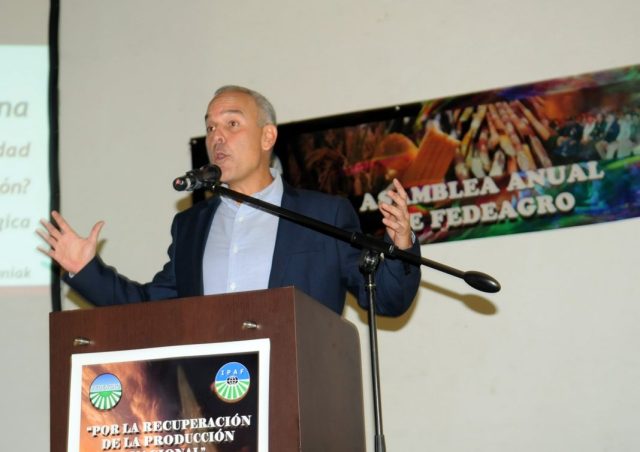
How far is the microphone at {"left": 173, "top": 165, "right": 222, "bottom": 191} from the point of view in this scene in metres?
2.07

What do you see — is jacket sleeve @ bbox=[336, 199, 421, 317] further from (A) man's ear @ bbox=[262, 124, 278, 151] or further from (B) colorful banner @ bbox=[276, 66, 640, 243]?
(B) colorful banner @ bbox=[276, 66, 640, 243]

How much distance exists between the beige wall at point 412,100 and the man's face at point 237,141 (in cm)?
104

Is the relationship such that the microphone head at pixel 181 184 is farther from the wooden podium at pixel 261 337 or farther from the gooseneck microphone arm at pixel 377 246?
the wooden podium at pixel 261 337

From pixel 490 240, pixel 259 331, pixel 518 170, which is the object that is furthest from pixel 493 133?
pixel 259 331

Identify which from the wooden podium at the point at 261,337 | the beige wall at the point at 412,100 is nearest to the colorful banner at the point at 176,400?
the wooden podium at the point at 261,337

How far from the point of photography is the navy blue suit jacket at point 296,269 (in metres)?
2.20

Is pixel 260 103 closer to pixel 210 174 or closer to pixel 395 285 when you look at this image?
pixel 210 174

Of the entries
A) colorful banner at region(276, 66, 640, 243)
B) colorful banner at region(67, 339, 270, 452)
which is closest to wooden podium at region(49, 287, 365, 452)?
colorful banner at region(67, 339, 270, 452)

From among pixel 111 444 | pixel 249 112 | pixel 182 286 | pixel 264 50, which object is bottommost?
pixel 111 444

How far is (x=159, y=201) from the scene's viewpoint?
386cm

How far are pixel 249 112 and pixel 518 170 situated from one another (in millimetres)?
1228

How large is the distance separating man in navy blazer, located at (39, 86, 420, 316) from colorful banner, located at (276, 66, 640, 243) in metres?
0.87

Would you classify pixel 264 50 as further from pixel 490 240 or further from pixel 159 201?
pixel 490 240

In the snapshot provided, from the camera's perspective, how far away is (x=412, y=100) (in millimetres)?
3594
